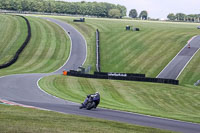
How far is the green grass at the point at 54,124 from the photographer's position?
56.6 ft

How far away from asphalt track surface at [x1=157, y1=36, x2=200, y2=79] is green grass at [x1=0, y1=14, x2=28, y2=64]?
94.8ft

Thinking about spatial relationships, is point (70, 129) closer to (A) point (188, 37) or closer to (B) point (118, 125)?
(B) point (118, 125)

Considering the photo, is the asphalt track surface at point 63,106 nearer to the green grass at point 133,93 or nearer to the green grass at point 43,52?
the green grass at point 133,93

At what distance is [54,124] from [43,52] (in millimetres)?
61591

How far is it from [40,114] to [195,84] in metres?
37.0

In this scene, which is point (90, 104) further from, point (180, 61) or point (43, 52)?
point (43, 52)

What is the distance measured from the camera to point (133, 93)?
143 ft

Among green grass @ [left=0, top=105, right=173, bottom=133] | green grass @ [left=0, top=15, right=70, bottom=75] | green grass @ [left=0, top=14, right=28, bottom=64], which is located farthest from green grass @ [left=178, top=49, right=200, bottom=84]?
green grass @ [left=0, top=105, right=173, bottom=133]

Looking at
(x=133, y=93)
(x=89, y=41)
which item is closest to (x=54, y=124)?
(x=133, y=93)

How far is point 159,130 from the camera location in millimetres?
19734

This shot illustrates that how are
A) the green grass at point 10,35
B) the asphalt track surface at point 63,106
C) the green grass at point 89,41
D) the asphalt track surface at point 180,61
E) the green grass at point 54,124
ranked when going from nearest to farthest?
1. the green grass at point 54,124
2. the asphalt track surface at point 63,106
3. the asphalt track surface at point 180,61
4. the green grass at point 89,41
5. the green grass at point 10,35

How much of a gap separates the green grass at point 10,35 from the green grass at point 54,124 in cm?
5005

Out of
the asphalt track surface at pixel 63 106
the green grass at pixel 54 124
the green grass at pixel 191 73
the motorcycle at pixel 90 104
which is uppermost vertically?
the green grass at pixel 54 124

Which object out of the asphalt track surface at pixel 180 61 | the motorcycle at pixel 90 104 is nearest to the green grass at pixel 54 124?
the motorcycle at pixel 90 104
